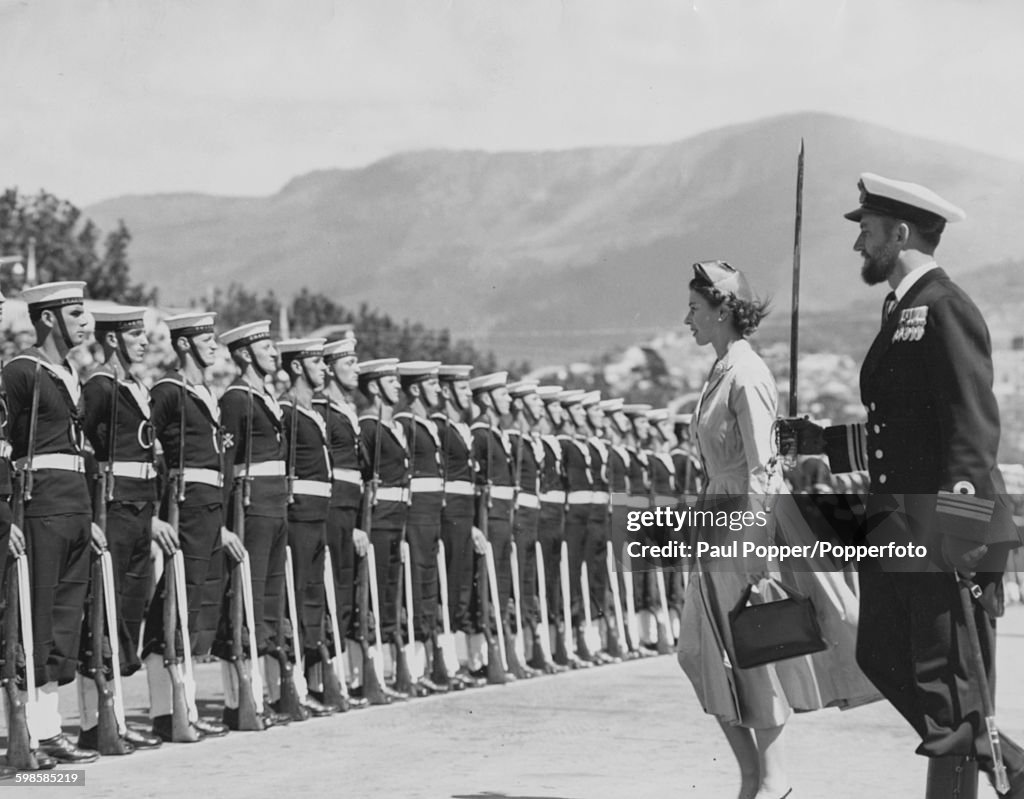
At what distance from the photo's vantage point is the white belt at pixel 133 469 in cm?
948

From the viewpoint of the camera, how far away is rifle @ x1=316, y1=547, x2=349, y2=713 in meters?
11.4

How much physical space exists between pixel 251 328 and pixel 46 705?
2721 mm

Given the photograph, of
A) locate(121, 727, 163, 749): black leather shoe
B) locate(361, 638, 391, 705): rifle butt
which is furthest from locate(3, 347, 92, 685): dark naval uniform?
locate(361, 638, 391, 705): rifle butt

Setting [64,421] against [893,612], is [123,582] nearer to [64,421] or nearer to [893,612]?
[64,421]

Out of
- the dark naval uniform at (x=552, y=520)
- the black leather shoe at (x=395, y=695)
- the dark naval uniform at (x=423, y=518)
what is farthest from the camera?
the dark naval uniform at (x=552, y=520)

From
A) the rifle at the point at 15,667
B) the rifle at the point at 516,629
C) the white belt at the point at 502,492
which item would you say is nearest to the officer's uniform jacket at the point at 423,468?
the white belt at the point at 502,492

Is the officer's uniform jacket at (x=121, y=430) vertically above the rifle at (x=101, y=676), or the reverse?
the officer's uniform jacket at (x=121, y=430)

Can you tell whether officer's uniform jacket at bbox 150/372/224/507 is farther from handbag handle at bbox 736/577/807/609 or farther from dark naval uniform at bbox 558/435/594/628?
dark naval uniform at bbox 558/435/594/628

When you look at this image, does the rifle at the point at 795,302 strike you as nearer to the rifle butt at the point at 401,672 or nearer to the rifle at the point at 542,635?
the rifle butt at the point at 401,672

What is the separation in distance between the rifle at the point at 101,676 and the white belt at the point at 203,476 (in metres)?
0.87

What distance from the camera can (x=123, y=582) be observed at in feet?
31.8

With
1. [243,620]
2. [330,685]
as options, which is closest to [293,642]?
[330,685]

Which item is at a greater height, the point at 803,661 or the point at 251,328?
the point at 251,328

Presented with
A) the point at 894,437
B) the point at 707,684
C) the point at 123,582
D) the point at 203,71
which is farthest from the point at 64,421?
the point at 203,71
